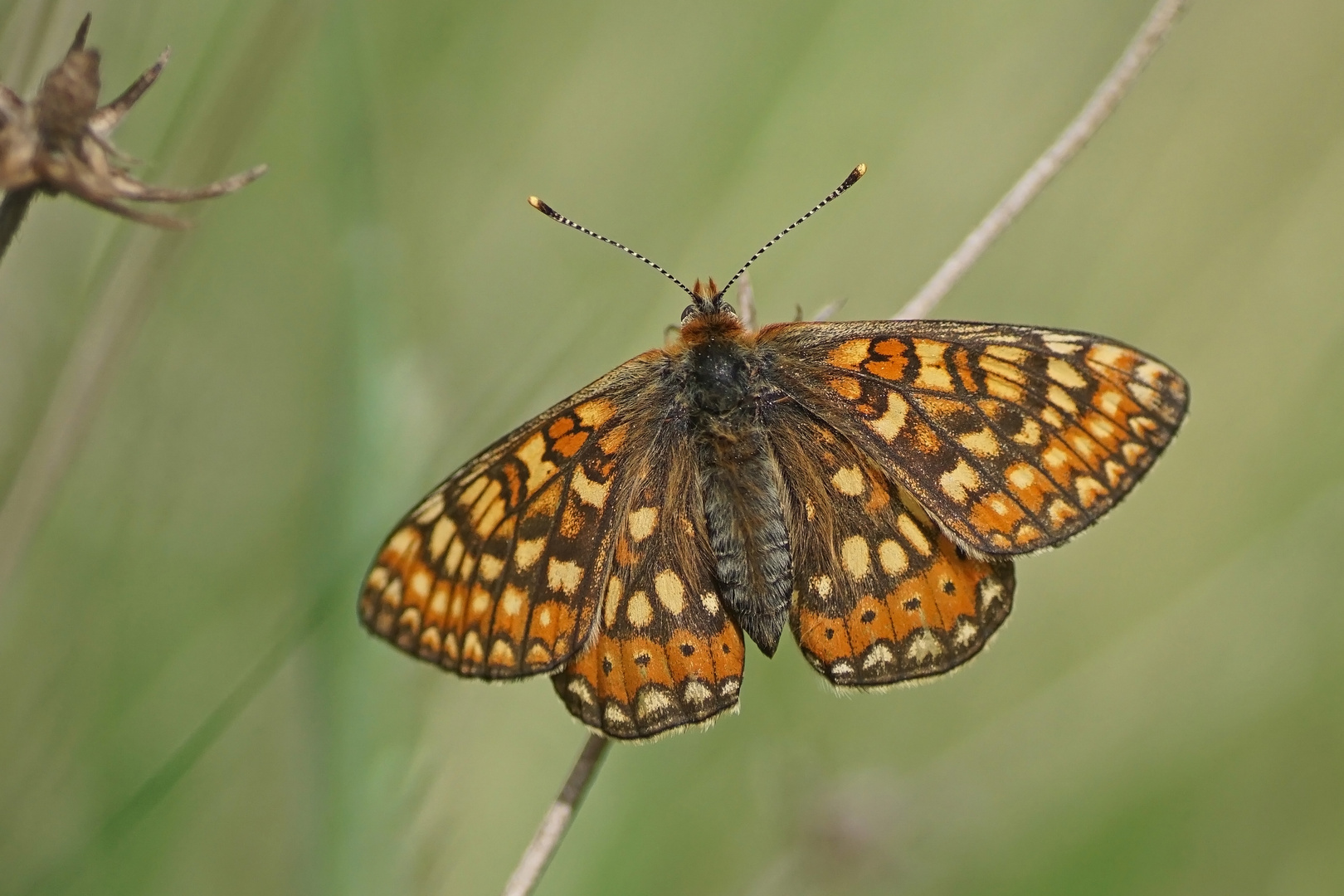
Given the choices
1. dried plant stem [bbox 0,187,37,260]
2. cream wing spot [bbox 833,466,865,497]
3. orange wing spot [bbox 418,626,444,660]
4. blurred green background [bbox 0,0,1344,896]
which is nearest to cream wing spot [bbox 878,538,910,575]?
cream wing spot [bbox 833,466,865,497]

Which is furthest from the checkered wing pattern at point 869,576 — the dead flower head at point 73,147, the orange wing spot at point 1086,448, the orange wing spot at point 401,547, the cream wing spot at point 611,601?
the dead flower head at point 73,147

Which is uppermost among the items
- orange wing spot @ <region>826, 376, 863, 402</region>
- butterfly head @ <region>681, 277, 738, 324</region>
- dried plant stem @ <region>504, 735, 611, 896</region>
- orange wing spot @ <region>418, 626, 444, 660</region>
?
butterfly head @ <region>681, 277, 738, 324</region>

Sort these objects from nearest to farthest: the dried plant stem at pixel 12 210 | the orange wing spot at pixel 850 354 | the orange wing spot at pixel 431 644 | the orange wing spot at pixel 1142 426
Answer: the dried plant stem at pixel 12 210 → the orange wing spot at pixel 431 644 → the orange wing spot at pixel 1142 426 → the orange wing spot at pixel 850 354

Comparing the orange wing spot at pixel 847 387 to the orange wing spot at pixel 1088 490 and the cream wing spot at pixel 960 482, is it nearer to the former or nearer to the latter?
the cream wing spot at pixel 960 482

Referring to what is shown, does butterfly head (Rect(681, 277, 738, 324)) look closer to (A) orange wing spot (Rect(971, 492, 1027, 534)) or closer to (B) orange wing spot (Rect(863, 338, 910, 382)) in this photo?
A: (B) orange wing spot (Rect(863, 338, 910, 382))

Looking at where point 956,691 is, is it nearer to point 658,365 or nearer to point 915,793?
point 915,793

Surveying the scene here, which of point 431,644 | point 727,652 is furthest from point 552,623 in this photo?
point 727,652
